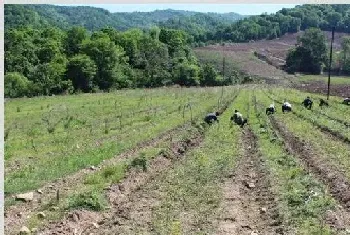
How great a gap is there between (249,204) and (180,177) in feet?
10.3

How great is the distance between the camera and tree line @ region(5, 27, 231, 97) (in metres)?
70.5

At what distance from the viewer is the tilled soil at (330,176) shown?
1107 centimetres

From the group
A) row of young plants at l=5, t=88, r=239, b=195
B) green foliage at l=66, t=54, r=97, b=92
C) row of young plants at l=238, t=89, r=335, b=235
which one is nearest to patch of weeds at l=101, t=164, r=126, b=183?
row of young plants at l=5, t=88, r=239, b=195

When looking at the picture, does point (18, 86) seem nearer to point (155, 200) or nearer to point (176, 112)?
point (176, 112)

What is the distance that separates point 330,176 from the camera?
15.1 m

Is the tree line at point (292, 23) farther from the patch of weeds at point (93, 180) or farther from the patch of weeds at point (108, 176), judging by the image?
the patch of weeds at point (93, 180)

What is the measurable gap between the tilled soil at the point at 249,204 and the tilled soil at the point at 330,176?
1231 millimetres

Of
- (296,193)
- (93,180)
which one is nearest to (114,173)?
(93,180)

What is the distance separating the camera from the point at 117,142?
21.7 metres

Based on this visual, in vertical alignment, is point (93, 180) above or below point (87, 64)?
above

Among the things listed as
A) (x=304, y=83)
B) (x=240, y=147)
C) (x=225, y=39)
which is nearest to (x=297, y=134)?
(x=240, y=147)

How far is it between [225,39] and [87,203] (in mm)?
145242

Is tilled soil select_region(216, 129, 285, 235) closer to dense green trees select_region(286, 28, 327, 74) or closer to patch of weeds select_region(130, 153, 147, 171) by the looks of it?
patch of weeds select_region(130, 153, 147, 171)

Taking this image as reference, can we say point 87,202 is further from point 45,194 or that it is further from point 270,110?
point 270,110
